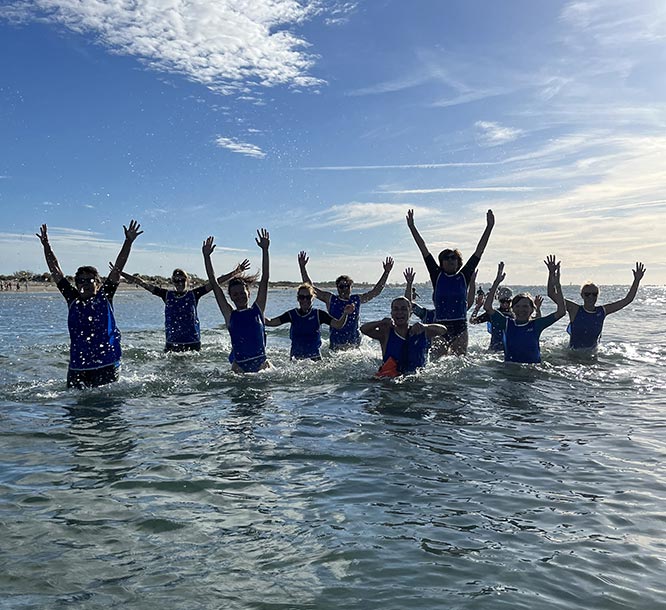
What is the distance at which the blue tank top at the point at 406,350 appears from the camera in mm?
10266

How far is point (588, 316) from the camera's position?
1429 centimetres

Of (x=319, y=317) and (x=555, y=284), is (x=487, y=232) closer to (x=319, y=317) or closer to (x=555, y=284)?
(x=555, y=284)

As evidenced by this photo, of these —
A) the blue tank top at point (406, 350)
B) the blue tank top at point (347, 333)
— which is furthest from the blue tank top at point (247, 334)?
the blue tank top at point (347, 333)

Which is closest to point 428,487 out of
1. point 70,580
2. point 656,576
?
point 656,576

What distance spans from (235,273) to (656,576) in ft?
28.2

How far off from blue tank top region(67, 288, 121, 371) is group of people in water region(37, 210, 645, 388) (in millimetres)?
15

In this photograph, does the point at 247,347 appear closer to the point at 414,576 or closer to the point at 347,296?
the point at 347,296

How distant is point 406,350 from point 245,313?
2884 mm

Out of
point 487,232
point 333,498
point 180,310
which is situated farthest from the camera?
point 180,310

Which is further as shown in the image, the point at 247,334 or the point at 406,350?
the point at 247,334

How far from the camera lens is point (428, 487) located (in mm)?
5453

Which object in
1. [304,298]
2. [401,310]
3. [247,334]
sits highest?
[304,298]

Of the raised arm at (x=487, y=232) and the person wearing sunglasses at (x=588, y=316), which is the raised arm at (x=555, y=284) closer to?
the raised arm at (x=487, y=232)

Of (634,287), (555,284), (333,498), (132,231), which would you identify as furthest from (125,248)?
(634,287)
